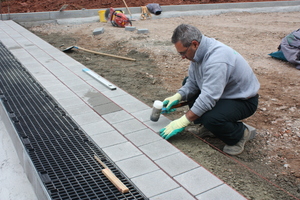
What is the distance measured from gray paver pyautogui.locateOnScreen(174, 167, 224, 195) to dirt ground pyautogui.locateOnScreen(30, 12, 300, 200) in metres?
0.24

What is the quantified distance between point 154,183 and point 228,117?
3.85 ft

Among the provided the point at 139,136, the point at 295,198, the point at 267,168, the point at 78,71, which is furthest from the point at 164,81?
the point at 295,198

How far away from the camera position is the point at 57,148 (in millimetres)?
3250

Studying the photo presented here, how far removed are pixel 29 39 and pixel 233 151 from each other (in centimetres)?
630

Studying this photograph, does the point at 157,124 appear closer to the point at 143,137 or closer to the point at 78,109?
the point at 143,137

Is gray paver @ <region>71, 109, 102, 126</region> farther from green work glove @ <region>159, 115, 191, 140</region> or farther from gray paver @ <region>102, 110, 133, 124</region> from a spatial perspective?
green work glove @ <region>159, 115, 191, 140</region>

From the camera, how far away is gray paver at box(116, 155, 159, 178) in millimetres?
2863

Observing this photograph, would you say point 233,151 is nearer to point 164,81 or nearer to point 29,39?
point 164,81

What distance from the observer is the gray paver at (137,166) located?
286cm

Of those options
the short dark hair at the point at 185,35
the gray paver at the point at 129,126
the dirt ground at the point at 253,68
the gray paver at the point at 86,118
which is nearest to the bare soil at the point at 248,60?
the dirt ground at the point at 253,68

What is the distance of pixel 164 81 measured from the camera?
5.89 meters

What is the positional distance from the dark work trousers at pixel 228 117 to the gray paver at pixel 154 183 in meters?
0.88

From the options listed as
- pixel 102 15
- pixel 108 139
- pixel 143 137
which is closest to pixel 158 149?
pixel 143 137

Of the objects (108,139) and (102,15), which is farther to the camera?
(102,15)
